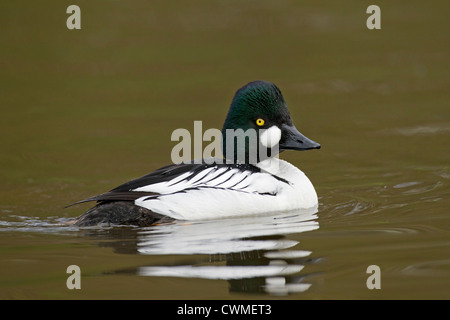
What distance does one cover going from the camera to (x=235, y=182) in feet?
27.3

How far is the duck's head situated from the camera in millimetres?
8477

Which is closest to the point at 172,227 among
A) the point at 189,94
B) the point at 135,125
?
the point at 135,125

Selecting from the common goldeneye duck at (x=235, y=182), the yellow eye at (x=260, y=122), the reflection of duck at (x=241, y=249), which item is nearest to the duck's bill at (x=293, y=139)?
the common goldeneye duck at (x=235, y=182)

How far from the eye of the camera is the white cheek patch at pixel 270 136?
8586 millimetres

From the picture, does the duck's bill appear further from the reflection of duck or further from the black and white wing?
the reflection of duck

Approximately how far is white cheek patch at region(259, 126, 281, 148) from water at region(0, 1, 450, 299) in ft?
2.70

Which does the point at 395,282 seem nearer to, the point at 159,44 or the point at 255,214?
the point at 255,214

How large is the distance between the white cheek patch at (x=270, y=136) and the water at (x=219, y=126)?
82cm

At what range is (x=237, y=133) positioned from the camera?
8.64 meters

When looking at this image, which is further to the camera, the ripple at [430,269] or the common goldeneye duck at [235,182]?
the common goldeneye duck at [235,182]

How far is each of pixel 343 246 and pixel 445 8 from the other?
11231 millimetres

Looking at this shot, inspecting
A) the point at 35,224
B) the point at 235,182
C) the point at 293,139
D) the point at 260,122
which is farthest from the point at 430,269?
the point at 35,224

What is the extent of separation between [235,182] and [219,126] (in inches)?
162

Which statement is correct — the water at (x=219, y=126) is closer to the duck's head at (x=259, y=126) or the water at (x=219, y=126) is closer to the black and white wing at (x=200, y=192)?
the black and white wing at (x=200, y=192)
